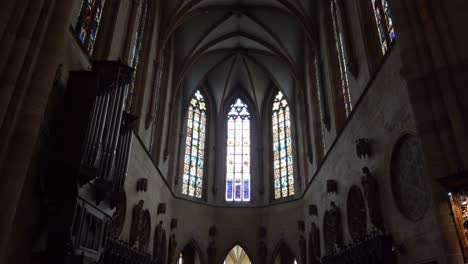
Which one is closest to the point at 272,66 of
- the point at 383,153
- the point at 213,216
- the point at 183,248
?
the point at 213,216

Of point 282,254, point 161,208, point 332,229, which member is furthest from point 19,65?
point 282,254

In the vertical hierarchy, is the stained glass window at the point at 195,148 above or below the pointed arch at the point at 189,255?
above

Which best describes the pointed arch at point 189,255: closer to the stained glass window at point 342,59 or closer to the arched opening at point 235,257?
the arched opening at point 235,257

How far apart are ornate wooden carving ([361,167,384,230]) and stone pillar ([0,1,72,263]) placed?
8.74m

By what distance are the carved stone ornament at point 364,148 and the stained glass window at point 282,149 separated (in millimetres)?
13001

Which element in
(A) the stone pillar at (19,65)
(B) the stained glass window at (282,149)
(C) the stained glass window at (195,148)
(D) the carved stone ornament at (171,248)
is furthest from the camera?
(B) the stained glass window at (282,149)

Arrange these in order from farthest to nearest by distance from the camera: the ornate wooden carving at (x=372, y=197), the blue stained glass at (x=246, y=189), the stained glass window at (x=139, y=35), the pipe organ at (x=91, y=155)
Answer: the blue stained glass at (x=246, y=189), the stained glass window at (x=139, y=35), the ornate wooden carving at (x=372, y=197), the pipe organ at (x=91, y=155)

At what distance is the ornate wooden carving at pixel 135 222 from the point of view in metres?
14.1

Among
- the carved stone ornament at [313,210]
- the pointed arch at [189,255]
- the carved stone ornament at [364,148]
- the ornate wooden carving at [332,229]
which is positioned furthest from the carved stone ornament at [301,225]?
the carved stone ornament at [364,148]

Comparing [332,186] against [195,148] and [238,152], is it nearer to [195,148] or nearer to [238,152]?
[238,152]

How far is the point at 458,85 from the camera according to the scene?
763cm

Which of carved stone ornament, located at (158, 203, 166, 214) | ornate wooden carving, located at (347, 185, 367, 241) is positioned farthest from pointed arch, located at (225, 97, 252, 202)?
ornate wooden carving, located at (347, 185, 367, 241)

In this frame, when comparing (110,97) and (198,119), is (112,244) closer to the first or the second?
(110,97)

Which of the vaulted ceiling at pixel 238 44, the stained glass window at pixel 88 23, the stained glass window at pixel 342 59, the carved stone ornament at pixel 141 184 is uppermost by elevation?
the vaulted ceiling at pixel 238 44
